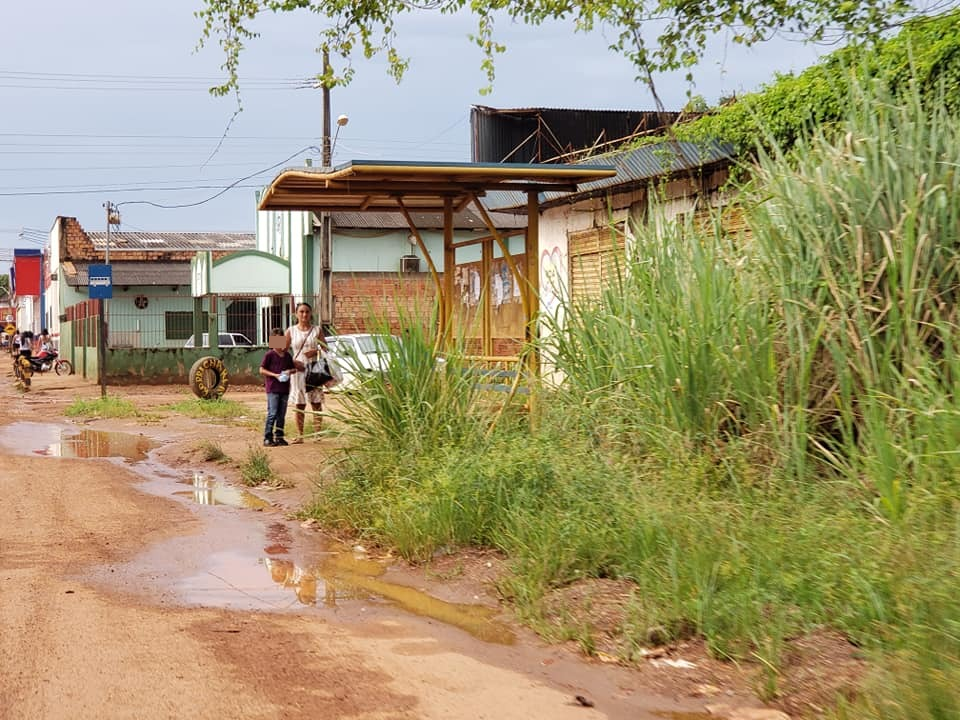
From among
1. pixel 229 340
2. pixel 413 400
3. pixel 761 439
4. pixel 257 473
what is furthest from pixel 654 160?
pixel 229 340

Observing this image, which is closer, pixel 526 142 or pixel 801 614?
pixel 801 614

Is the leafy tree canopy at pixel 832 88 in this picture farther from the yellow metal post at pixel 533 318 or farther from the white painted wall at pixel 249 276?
the white painted wall at pixel 249 276

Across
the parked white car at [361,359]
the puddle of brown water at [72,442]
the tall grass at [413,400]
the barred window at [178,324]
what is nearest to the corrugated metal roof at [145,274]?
the barred window at [178,324]

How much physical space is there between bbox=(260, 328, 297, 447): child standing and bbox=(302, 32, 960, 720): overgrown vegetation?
16.7 feet

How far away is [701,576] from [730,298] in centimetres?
247

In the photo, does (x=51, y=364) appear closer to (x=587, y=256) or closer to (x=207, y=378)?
(x=207, y=378)

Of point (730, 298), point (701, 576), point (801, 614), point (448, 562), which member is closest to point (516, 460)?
point (448, 562)

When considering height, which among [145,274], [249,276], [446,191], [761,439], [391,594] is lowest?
[391,594]

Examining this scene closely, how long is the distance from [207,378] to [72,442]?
6.68m

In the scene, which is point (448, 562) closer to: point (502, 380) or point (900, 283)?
point (502, 380)

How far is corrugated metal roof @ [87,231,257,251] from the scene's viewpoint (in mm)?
55625

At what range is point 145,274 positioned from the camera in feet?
141

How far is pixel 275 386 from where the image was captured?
1405 centimetres

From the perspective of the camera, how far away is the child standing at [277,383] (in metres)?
14.1
